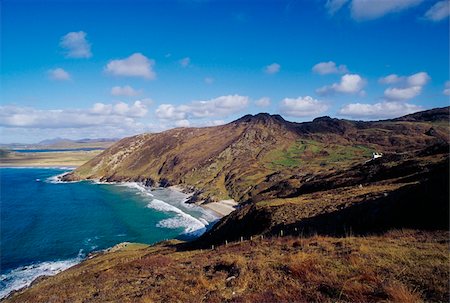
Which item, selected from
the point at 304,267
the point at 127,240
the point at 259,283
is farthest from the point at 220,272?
the point at 127,240

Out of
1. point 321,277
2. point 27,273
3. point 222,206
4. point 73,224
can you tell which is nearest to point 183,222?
point 222,206

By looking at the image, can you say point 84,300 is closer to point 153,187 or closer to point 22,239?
point 22,239

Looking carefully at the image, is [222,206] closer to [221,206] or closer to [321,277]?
[221,206]

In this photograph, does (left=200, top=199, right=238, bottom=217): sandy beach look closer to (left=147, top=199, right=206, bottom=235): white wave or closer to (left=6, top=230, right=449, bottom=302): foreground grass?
(left=147, top=199, right=206, bottom=235): white wave

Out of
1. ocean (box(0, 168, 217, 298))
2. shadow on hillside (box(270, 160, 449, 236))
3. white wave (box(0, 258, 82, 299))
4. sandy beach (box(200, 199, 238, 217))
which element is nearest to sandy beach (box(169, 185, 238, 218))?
sandy beach (box(200, 199, 238, 217))

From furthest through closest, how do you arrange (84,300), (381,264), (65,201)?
(65,201) → (84,300) → (381,264)

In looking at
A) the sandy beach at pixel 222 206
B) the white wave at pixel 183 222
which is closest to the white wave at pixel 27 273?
the white wave at pixel 183 222

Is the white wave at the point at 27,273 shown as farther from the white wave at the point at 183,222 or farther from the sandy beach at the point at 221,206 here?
the sandy beach at the point at 221,206
